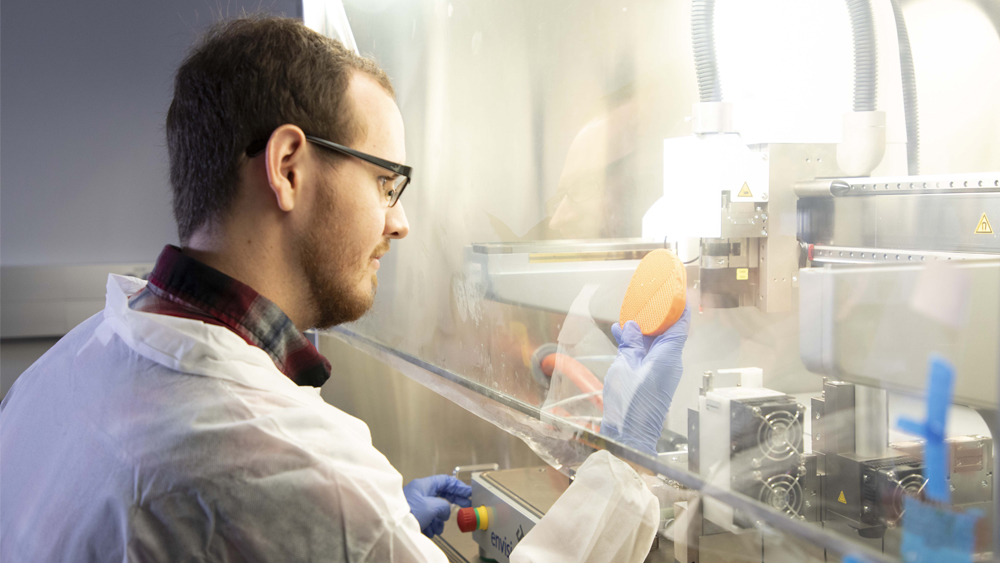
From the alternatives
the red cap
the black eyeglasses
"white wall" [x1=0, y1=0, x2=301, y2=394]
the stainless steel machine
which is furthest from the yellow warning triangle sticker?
"white wall" [x1=0, y1=0, x2=301, y2=394]

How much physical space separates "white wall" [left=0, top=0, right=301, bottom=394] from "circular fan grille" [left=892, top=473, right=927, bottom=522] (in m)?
2.43

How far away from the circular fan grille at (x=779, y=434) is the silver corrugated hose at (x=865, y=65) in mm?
404

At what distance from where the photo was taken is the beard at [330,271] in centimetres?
84

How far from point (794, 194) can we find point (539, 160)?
0.45 m

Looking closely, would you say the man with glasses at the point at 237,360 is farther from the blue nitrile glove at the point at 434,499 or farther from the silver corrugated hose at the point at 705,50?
the blue nitrile glove at the point at 434,499

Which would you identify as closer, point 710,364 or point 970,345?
point 970,345

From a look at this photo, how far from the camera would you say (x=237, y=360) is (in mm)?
697

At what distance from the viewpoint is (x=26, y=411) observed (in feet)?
2.53

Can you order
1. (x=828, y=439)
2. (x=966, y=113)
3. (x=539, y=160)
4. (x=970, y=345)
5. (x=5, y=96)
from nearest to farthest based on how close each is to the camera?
(x=970, y=345)
(x=828, y=439)
(x=966, y=113)
(x=539, y=160)
(x=5, y=96)

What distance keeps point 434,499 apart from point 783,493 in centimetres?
95

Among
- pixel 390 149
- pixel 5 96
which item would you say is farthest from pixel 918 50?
pixel 5 96

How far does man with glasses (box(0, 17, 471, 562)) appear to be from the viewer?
616 millimetres

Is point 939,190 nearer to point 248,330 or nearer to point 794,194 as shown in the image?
point 794,194

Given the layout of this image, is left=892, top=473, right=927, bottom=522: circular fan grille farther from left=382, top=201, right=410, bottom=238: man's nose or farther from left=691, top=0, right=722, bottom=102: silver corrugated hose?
left=382, top=201, right=410, bottom=238: man's nose
